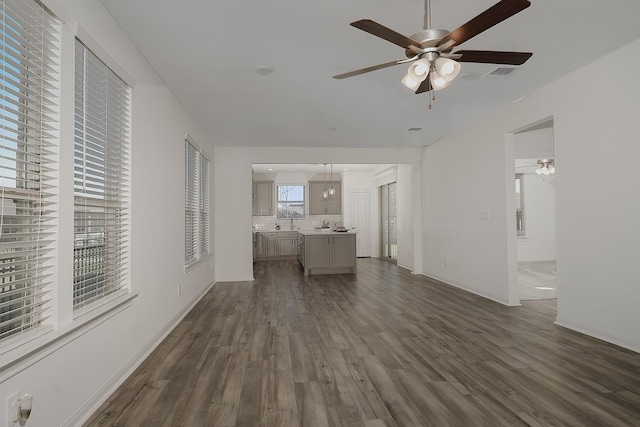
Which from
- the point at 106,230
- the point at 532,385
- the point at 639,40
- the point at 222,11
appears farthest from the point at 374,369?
the point at 639,40

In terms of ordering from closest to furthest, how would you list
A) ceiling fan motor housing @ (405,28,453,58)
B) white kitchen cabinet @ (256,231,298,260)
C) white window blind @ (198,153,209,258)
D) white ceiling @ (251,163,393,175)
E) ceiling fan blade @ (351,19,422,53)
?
ceiling fan blade @ (351,19,422,53)
ceiling fan motor housing @ (405,28,453,58)
white window blind @ (198,153,209,258)
white ceiling @ (251,163,393,175)
white kitchen cabinet @ (256,231,298,260)


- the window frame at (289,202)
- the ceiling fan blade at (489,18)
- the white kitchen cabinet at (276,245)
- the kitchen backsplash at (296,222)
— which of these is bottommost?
the white kitchen cabinet at (276,245)

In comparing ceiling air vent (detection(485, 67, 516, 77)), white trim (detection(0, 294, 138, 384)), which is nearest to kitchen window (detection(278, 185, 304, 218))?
ceiling air vent (detection(485, 67, 516, 77))

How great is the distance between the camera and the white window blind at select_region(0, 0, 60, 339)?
4.87 feet

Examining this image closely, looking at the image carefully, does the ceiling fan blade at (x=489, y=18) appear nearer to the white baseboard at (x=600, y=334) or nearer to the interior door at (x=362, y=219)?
the white baseboard at (x=600, y=334)

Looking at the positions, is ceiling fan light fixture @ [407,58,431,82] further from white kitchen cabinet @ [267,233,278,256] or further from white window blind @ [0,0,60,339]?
white kitchen cabinet @ [267,233,278,256]

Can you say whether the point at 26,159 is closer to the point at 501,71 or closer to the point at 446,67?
the point at 446,67

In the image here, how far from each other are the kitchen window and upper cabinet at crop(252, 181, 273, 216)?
359 mm

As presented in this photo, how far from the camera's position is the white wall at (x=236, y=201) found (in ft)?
21.7

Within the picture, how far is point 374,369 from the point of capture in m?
2.63

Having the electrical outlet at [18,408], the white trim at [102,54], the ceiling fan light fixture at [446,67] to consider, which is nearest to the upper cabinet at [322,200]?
the white trim at [102,54]

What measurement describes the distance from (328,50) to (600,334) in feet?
11.8

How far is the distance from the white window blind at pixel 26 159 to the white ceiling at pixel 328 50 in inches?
32.8

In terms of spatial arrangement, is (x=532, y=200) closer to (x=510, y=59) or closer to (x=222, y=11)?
(x=510, y=59)
